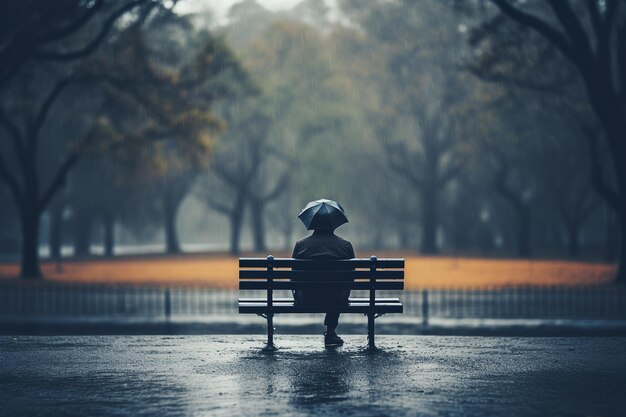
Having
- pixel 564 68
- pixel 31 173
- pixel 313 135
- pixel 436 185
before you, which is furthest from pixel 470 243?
pixel 31 173

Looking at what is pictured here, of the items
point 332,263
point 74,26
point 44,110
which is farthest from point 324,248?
point 44,110

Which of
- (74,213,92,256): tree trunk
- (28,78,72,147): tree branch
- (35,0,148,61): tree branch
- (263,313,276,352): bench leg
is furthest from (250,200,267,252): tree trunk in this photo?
(263,313,276,352): bench leg

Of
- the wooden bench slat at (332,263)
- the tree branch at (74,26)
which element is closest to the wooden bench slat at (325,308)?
the wooden bench slat at (332,263)

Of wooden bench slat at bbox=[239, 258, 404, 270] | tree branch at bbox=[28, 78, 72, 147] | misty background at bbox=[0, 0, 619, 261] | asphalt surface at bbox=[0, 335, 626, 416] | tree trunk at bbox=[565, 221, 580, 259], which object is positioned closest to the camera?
asphalt surface at bbox=[0, 335, 626, 416]

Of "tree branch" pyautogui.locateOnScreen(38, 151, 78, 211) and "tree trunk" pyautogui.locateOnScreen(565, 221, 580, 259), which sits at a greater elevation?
"tree branch" pyautogui.locateOnScreen(38, 151, 78, 211)

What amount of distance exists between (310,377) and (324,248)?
7.93 feet

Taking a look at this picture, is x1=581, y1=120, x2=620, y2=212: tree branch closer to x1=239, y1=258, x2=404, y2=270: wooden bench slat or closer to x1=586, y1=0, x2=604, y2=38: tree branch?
x1=586, y1=0, x2=604, y2=38: tree branch

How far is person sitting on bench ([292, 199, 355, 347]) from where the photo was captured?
11133mm

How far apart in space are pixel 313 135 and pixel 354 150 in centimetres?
301

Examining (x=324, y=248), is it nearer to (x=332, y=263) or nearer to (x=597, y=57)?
(x=332, y=263)

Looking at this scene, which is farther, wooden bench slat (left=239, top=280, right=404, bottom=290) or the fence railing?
the fence railing

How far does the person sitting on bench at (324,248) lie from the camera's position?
11133mm

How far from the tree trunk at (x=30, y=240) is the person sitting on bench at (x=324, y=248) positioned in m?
22.6

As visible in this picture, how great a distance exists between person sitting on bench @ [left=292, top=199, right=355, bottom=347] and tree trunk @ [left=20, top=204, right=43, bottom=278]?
22.6 metres
